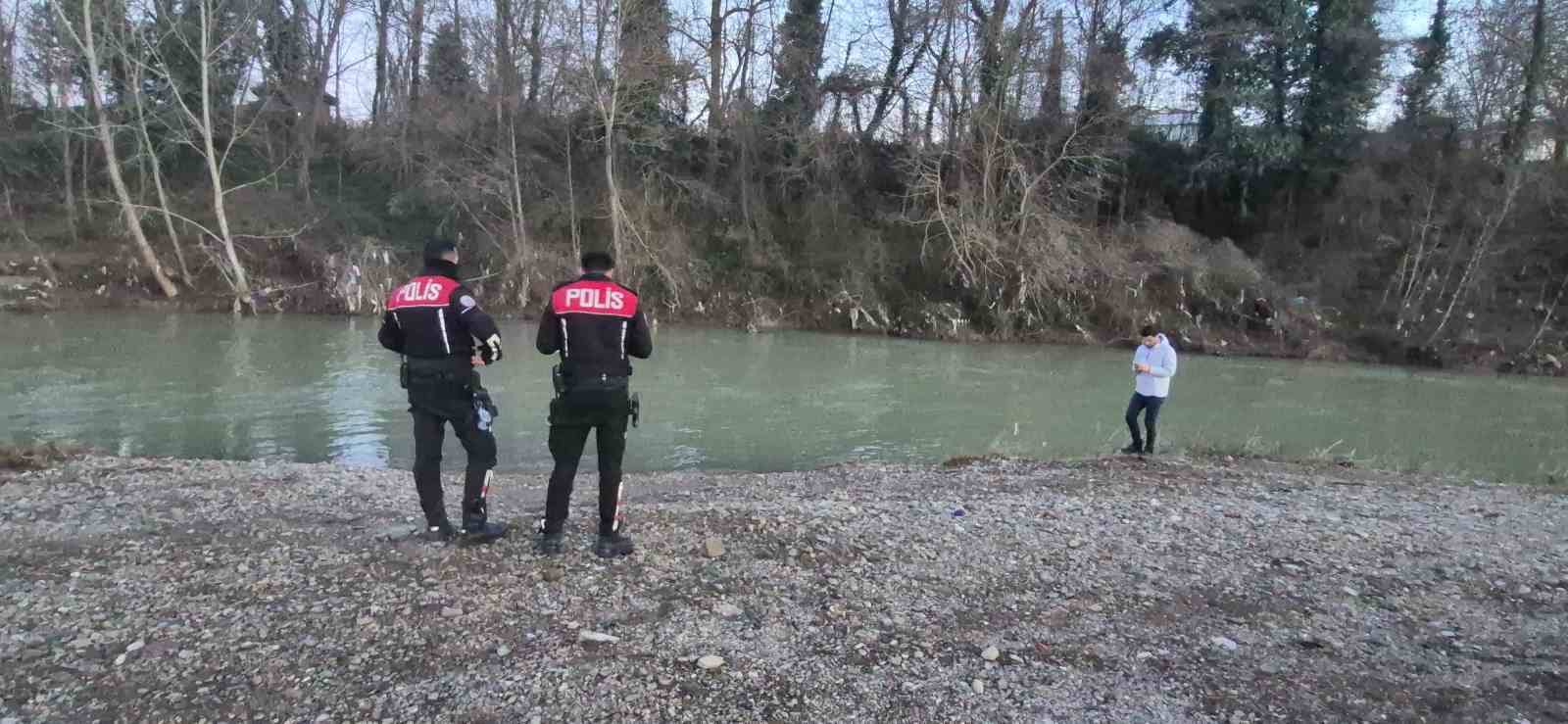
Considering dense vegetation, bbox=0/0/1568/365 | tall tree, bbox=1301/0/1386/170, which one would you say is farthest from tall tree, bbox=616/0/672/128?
tall tree, bbox=1301/0/1386/170

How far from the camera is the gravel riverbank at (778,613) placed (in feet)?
12.0

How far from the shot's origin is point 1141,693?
3791mm

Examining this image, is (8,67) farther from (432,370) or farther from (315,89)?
(432,370)

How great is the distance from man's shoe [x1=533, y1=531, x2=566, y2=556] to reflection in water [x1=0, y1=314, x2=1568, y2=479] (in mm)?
5256

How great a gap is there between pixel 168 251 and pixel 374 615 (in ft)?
97.9

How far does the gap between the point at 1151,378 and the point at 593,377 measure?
23.3ft

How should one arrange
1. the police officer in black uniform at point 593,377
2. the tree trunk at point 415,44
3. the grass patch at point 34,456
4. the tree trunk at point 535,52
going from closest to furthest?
1. the police officer in black uniform at point 593,377
2. the grass patch at point 34,456
3. the tree trunk at point 535,52
4. the tree trunk at point 415,44

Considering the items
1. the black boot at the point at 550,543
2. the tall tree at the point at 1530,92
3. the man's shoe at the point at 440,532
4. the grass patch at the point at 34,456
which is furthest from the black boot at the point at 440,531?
the tall tree at the point at 1530,92

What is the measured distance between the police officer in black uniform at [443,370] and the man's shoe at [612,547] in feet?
2.17

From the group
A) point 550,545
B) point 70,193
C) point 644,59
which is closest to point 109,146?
point 70,193

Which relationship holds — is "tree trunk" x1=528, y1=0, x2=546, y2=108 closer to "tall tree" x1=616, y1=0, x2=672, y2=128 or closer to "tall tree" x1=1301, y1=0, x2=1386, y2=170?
"tall tree" x1=616, y1=0, x2=672, y2=128

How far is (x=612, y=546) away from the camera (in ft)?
17.4

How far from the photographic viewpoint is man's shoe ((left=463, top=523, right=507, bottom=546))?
17.7 ft

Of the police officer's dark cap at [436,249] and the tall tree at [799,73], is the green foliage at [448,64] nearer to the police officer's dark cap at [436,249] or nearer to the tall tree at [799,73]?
the tall tree at [799,73]
